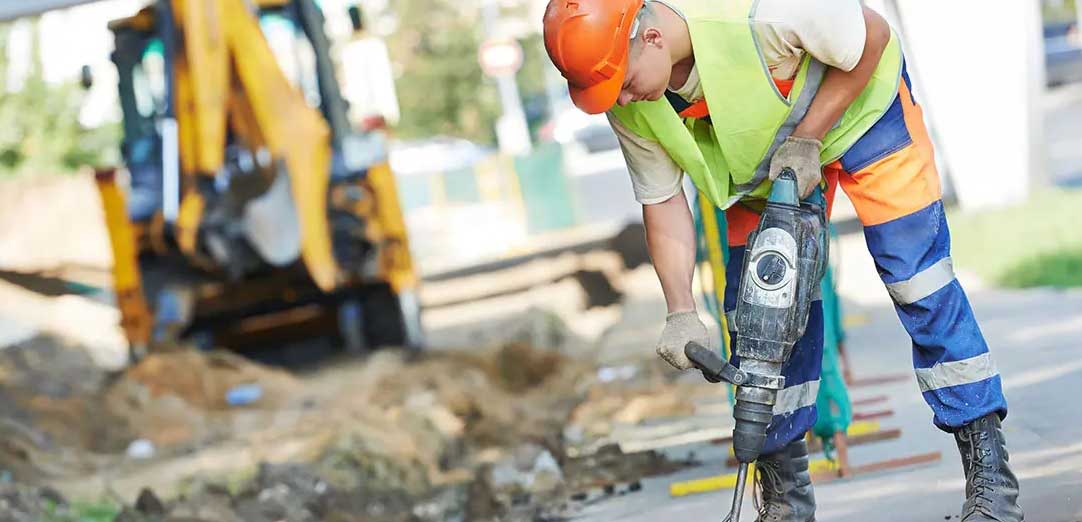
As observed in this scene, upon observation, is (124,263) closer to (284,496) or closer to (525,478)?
Result: (284,496)

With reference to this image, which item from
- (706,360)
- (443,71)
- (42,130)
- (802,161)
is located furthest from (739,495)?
(443,71)

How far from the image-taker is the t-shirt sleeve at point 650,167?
365 cm

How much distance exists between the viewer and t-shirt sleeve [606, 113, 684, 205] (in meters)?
3.65

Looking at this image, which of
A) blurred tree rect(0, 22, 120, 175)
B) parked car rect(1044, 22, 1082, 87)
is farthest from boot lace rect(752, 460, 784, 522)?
blurred tree rect(0, 22, 120, 175)

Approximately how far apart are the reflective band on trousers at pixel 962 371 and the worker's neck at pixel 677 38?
0.92 meters

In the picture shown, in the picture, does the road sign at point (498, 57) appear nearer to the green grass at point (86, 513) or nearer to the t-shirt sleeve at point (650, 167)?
the green grass at point (86, 513)

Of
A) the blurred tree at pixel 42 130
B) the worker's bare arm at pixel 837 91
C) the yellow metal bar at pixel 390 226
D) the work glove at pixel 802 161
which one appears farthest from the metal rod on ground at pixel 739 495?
the blurred tree at pixel 42 130

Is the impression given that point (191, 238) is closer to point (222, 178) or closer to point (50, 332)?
point (222, 178)

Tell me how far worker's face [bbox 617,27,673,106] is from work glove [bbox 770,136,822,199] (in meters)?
0.33

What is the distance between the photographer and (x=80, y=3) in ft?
27.7

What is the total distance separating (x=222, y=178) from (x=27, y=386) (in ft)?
11.8

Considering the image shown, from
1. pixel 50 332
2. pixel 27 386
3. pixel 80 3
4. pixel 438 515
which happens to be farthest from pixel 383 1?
pixel 438 515

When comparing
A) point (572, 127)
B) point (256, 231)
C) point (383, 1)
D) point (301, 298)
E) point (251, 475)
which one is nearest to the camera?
point (251, 475)

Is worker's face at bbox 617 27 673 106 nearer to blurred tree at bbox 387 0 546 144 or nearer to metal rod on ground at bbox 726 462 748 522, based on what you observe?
metal rod on ground at bbox 726 462 748 522
